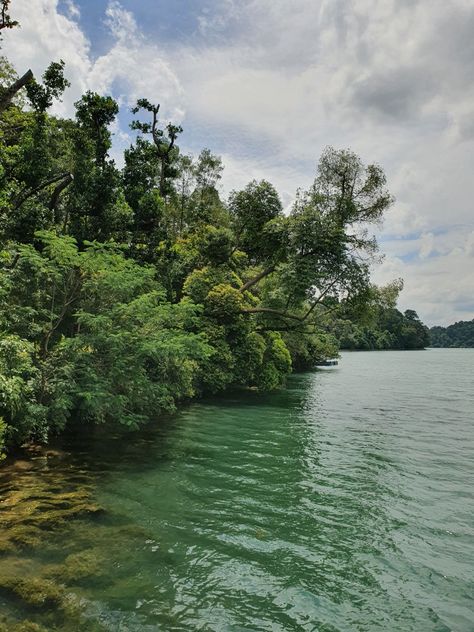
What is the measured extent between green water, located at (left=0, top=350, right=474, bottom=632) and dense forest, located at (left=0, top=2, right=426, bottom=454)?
1.94 m

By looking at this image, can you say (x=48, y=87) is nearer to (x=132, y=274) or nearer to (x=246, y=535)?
(x=132, y=274)

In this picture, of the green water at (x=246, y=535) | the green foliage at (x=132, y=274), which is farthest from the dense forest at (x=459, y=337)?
the green water at (x=246, y=535)

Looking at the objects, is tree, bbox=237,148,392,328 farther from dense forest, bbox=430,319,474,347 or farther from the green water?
dense forest, bbox=430,319,474,347

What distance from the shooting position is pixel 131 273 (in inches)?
514

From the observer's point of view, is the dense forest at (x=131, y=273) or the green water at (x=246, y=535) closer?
the green water at (x=246, y=535)

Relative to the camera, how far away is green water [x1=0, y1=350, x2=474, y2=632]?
4891 millimetres

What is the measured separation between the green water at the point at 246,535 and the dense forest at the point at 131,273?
1935 millimetres

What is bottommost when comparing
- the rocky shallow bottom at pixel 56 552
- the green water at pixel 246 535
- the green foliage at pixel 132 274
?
the green water at pixel 246 535

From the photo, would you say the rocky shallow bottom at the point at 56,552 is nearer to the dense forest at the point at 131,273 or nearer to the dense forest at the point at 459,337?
the dense forest at the point at 131,273

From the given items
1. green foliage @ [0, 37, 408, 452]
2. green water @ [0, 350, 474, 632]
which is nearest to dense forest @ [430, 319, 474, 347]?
green foliage @ [0, 37, 408, 452]

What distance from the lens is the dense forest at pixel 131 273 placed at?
11.4 m

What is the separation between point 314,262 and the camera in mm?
21484

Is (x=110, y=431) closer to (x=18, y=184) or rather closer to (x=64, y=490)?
(x=64, y=490)

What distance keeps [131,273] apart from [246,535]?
8.54m
